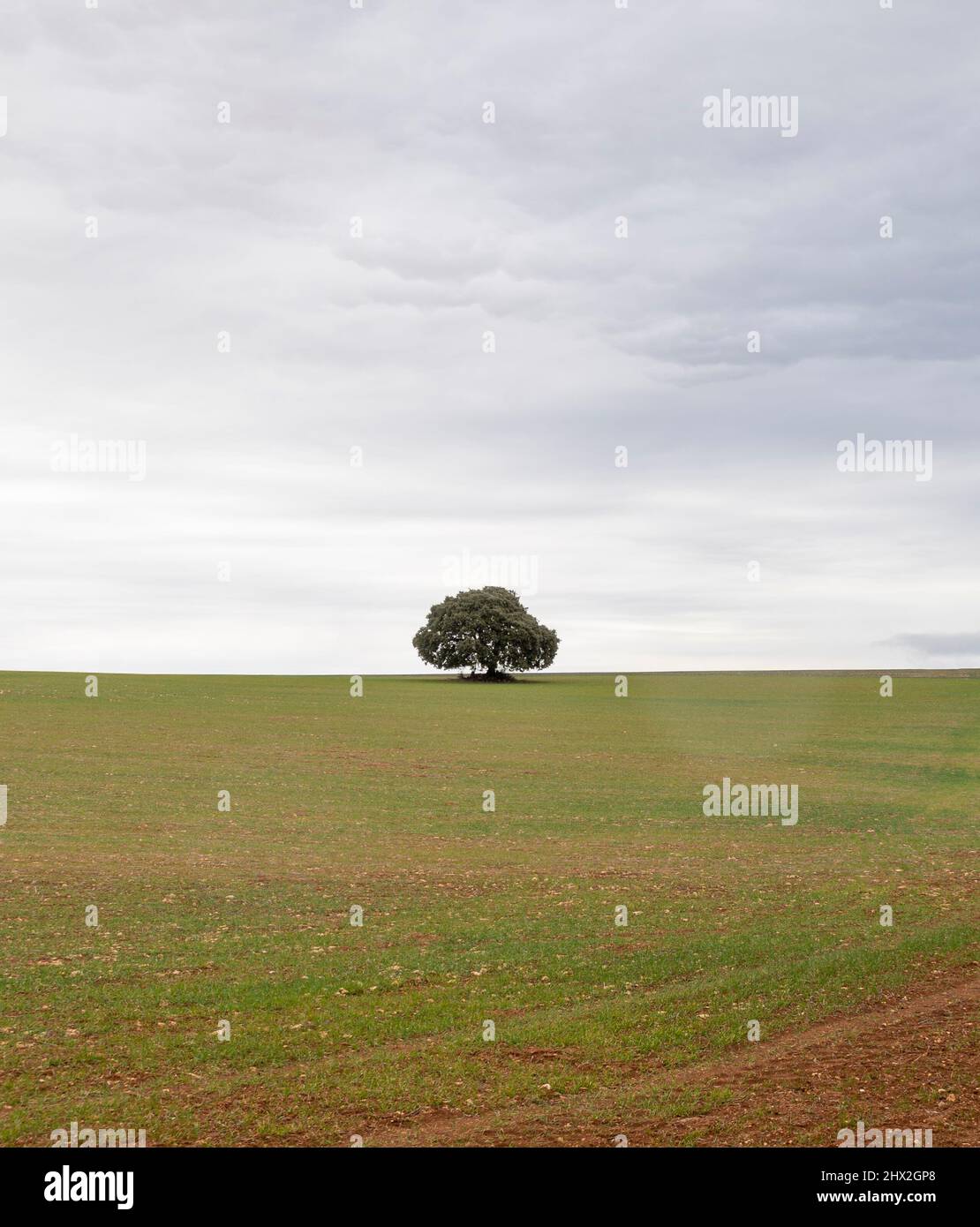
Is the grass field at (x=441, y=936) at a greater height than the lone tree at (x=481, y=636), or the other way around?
the lone tree at (x=481, y=636)

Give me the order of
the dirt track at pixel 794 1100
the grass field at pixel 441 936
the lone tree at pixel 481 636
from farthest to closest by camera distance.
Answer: the lone tree at pixel 481 636 < the grass field at pixel 441 936 < the dirt track at pixel 794 1100

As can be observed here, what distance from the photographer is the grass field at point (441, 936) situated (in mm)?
11359

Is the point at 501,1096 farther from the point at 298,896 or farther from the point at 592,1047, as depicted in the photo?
the point at 298,896

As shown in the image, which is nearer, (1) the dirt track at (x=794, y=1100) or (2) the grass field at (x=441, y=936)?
(1) the dirt track at (x=794, y=1100)

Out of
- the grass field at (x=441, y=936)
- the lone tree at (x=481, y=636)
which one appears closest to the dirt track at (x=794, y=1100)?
the grass field at (x=441, y=936)

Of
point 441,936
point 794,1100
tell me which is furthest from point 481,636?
point 794,1100

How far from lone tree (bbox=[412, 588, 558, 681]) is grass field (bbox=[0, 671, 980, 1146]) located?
72232 millimetres

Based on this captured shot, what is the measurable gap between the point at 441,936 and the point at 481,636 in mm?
104939

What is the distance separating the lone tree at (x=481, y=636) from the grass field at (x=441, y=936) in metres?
72.2

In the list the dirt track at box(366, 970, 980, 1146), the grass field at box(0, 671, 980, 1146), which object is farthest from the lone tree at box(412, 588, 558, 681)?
the dirt track at box(366, 970, 980, 1146)

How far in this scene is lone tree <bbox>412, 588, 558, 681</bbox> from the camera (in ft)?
405

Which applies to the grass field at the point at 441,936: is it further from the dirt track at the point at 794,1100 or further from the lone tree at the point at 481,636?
the lone tree at the point at 481,636

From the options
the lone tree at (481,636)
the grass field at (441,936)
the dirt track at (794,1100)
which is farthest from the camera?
the lone tree at (481,636)
